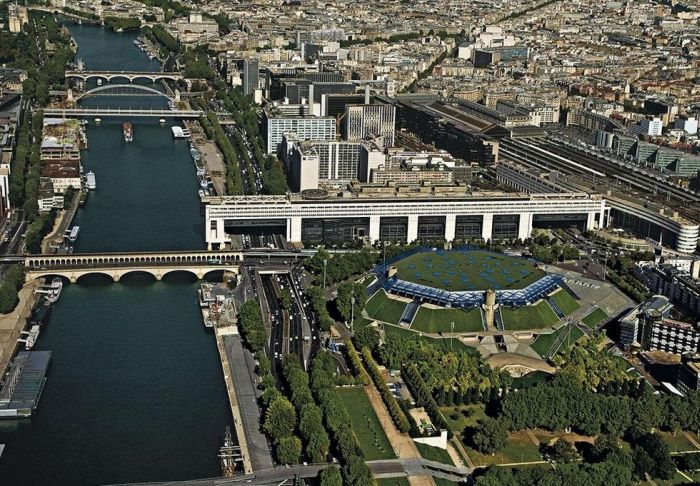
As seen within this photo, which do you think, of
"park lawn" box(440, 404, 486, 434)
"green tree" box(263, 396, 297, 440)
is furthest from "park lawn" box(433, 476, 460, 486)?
"green tree" box(263, 396, 297, 440)

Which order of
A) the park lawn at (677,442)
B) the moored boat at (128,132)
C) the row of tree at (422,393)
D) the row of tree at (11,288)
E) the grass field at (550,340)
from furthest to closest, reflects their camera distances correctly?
the moored boat at (128,132)
the row of tree at (11,288)
the grass field at (550,340)
the row of tree at (422,393)
the park lawn at (677,442)

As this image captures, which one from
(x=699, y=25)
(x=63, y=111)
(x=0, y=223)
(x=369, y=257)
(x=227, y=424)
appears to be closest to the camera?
(x=227, y=424)

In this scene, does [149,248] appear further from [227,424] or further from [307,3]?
[307,3]

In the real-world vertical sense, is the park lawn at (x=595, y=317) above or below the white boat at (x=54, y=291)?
below

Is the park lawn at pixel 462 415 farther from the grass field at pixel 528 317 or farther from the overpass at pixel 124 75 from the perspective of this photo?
the overpass at pixel 124 75

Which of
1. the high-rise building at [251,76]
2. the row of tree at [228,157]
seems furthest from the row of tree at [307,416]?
the high-rise building at [251,76]

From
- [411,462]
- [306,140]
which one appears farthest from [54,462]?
[306,140]

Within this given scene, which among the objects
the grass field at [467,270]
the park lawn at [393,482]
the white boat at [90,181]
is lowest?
the park lawn at [393,482]
